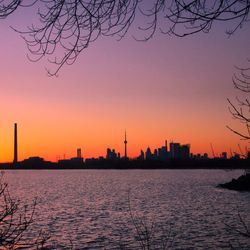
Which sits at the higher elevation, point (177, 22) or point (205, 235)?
point (177, 22)

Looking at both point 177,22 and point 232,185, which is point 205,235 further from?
point 232,185

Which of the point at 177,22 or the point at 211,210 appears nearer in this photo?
the point at 177,22

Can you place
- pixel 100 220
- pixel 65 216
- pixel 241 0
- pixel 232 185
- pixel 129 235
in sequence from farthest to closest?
pixel 232 185 → pixel 65 216 → pixel 100 220 → pixel 129 235 → pixel 241 0

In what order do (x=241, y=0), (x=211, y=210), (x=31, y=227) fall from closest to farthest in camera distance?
(x=241, y=0) < (x=31, y=227) < (x=211, y=210)

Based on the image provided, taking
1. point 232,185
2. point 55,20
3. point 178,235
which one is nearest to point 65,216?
point 178,235

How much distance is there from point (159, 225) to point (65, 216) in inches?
546

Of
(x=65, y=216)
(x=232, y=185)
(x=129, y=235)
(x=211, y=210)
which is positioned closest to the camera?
(x=129, y=235)

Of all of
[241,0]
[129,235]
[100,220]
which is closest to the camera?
[241,0]

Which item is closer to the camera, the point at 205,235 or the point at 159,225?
the point at 205,235

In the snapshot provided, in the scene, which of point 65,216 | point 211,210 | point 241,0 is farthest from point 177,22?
point 211,210

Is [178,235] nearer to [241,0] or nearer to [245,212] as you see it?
[245,212]

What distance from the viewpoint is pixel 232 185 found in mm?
105312

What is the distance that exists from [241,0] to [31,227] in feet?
130

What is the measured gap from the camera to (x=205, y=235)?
121ft
